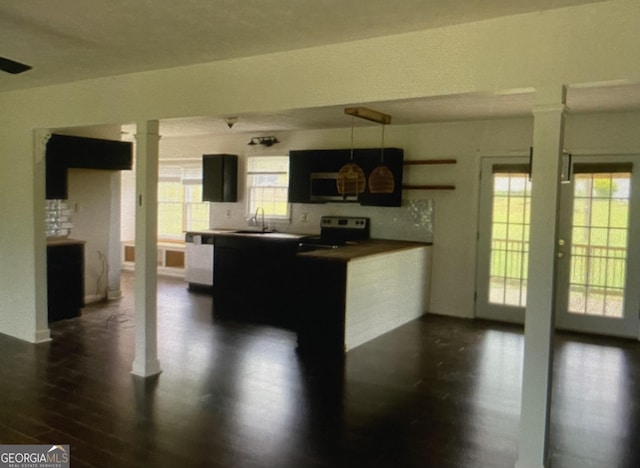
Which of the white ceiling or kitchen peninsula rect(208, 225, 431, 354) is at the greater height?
the white ceiling

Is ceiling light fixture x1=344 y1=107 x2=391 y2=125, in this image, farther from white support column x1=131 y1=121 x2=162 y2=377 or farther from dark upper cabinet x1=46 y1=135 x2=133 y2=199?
dark upper cabinet x1=46 y1=135 x2=133 y2=199

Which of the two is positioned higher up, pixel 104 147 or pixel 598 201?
pixel 104 147

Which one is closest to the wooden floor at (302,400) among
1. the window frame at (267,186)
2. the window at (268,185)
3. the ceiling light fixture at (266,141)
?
the window frame at (267,186)

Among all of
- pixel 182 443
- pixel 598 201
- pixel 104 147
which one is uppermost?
pixel 104 147

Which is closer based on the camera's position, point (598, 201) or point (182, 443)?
point (182, 443)

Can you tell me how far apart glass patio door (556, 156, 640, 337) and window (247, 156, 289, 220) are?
12.6ft

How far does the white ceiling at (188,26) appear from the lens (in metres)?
2.72

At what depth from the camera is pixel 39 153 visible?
5.08 meters

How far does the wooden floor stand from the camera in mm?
3127

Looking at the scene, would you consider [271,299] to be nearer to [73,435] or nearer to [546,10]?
[73,435]

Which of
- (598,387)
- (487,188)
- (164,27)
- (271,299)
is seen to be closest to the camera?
(164,27)

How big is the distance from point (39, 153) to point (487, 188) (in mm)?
4908

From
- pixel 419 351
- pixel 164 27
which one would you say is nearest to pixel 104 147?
pixel 164 27

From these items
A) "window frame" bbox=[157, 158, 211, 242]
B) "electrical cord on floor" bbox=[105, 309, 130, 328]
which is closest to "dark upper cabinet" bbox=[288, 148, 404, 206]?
"window frame" bbox=[157, 158, 211, 242]
